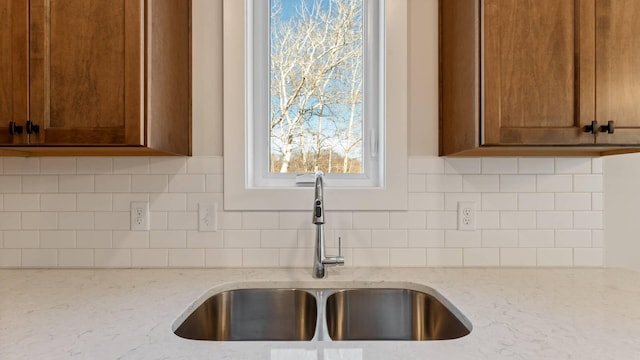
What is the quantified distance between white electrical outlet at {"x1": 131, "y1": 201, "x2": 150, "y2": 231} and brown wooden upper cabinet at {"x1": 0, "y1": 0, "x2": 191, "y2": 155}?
40cm

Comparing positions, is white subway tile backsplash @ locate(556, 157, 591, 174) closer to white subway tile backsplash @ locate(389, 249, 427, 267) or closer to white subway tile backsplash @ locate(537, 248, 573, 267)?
white subway tile backsplash @ locate(537, 248, 573, 267)

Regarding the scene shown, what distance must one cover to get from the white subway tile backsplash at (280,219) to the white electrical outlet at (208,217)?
0.02 meters

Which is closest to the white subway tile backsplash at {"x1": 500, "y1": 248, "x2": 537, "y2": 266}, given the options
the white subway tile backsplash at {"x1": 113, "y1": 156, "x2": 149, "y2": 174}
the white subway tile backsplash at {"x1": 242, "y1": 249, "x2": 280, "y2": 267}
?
the white subway tile backsplash at {"x1": 242, "y1": 249, "x2": 280, "y2": 267}

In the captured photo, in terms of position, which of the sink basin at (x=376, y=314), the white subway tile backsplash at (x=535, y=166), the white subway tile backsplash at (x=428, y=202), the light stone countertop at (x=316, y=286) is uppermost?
the white subway tile backsplash at (x=535, y=166)

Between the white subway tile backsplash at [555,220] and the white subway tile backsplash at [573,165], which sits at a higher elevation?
the white subway tile backsplash at [573,165]

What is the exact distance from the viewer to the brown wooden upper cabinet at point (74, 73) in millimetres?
1111

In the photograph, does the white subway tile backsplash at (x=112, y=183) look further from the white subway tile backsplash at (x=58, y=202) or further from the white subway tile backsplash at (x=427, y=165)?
the white subway tile backsplash at (x=427, y=165)

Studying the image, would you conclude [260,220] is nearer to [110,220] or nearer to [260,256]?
[260,256]

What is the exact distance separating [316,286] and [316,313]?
9 centimetres

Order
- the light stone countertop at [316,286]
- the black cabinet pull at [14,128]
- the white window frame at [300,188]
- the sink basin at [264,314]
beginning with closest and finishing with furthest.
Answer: the light stone countertop at [316,286]
the black cabinet pull at [14,128]
the sink basin at [264,314]
the white window frame at [300,188]

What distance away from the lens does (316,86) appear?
5.34ft

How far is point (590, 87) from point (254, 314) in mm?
1266

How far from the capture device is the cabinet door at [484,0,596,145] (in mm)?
1139

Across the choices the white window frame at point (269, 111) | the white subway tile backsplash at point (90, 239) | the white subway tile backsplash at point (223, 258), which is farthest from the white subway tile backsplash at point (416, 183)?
the white subway tile backsplash at point (90, 239)
